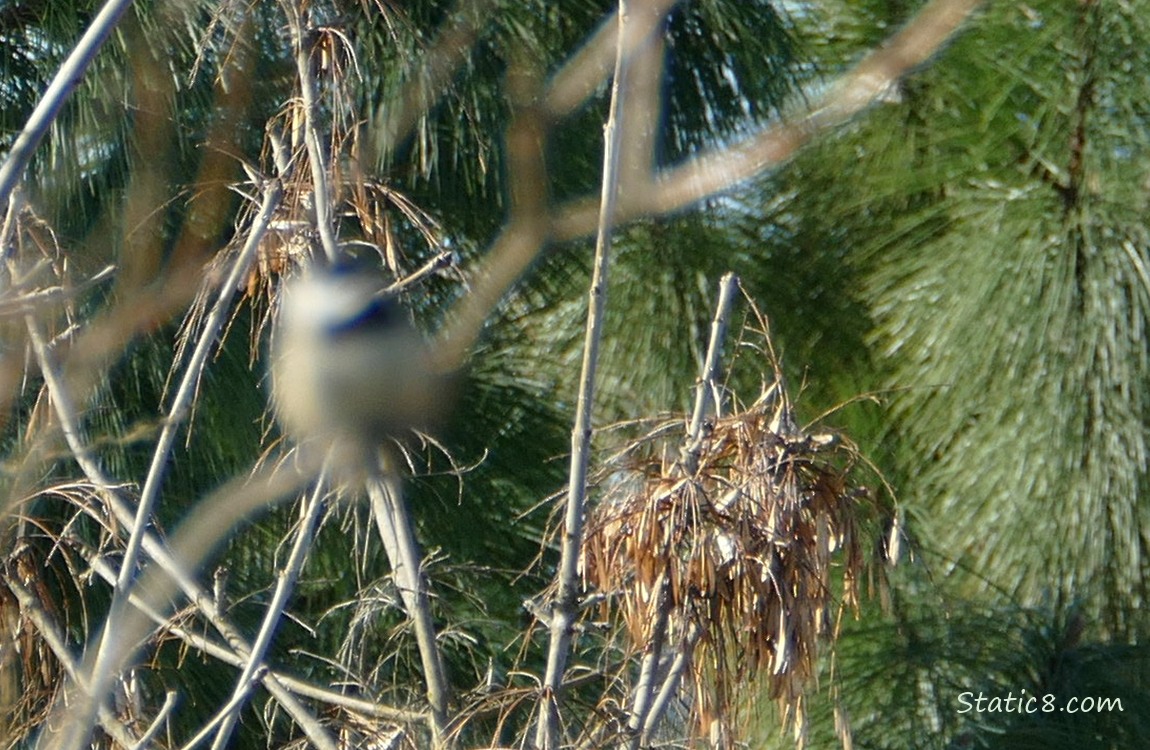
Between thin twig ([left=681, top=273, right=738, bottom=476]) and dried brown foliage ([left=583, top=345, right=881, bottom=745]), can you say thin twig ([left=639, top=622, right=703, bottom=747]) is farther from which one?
thin twig ([left=681, top=273, right=738, bottom=476])

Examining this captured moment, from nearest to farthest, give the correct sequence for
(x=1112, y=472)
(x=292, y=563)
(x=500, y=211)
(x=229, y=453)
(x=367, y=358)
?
(x=367, y=358) < (x=292, y=563) < (x=1112, y=472) < (x=229, y=453) < (x=500, y=211)

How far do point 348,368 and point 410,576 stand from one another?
0.32 m

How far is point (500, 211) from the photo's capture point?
8.20 feet

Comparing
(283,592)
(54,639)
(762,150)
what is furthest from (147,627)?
(762,150)

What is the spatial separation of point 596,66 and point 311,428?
160 cm

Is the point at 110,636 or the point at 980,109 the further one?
the point at 980,109

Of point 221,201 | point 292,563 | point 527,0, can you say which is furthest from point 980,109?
point 292,563

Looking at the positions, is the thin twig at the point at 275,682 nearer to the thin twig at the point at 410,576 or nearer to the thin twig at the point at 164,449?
the thin twig at the point at 410,576

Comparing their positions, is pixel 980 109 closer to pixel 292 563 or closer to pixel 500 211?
pixel 500 211

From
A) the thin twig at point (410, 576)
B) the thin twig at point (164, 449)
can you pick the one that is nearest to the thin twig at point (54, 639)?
the thin twig at point (164, 449)

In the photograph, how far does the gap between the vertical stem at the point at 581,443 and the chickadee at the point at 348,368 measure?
0.42 feet

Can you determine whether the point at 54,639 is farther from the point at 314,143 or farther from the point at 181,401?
the point at 314,143

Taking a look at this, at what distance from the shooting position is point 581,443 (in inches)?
43.5

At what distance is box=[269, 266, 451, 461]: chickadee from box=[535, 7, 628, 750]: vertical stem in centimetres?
13
